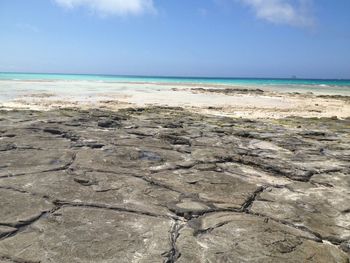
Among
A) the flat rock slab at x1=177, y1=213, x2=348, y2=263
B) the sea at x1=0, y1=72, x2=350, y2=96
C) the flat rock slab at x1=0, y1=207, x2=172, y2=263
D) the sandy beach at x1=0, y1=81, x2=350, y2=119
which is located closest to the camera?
the flat rock slab at x1=0, y1=207, x2=172, y2=263

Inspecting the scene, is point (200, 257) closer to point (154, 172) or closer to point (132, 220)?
point (132, 220)

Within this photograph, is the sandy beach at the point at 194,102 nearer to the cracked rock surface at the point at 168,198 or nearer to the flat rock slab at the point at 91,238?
the cracked rock surface at the point at 168,198

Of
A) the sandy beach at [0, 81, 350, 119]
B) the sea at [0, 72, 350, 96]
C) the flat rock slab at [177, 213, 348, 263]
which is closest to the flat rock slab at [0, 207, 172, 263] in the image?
the flat rock slab at [177, 213, 348, 263]

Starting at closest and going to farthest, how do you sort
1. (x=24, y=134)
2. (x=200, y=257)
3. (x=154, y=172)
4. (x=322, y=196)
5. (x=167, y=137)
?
(x=200, y=257) < (x=322, y=196) < (x=154, y=172) < (x=24, y=134) < (x=167, y=137)

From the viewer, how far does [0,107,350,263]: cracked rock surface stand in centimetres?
307

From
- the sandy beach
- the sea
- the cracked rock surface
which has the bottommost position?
the sea

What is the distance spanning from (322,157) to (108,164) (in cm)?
344

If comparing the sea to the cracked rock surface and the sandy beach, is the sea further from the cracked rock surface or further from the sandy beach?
the cracked rock surface

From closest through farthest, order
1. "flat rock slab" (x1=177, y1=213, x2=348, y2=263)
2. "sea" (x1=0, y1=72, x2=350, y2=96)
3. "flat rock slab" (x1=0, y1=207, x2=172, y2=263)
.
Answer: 1. "flat rock slab" (x1=0, y1=207, x2=172, y2=263)
2. "flat rock slab" (x1=177, y1=213, x2=348, y2=263)
3. "sea" (x1=0, y1=72, x2=350, y2=96)

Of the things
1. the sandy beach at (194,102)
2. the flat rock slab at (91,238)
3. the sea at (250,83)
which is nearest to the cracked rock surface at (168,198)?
the flat rock slab at (91,238)

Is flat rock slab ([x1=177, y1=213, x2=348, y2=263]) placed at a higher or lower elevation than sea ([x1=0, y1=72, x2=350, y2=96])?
higher

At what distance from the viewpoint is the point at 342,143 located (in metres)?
7.86

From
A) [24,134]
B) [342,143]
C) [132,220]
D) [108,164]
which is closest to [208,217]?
[132,220]

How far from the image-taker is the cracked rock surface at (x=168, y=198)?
307 cm
